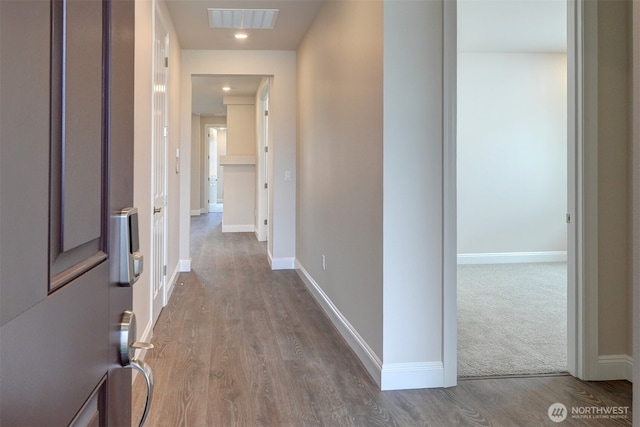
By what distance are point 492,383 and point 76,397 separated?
2.21m

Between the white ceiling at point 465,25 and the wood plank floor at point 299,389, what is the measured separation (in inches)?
99.7

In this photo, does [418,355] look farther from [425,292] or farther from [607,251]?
[607,251]

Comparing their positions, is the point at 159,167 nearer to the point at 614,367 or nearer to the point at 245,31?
the point at 245,31

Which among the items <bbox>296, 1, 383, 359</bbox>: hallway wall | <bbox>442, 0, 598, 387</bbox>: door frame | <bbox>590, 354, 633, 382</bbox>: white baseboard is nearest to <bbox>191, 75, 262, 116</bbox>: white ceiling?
<bbox>296, 1, 383, 359</bbox>: hallway wall

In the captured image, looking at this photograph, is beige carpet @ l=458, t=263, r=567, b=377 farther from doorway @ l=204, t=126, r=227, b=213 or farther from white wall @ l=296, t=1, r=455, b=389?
doorway @ l=204, t=126, r=227, b=213

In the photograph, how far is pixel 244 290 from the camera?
430cm

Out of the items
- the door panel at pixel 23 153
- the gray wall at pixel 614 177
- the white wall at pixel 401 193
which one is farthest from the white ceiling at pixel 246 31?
the door panel at pixel 23 153

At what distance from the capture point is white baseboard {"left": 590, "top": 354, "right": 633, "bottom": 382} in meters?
2.34

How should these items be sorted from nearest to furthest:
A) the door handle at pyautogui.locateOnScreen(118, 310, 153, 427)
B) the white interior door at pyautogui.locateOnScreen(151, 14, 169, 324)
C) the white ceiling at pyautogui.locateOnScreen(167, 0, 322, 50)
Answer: the door handle at pyautogui.locateOnScreen(118, 310, 153, 427)
the white interior door at pyautogui.locateOnScreen(151, 14, 169, 324)
the white ceiling at pyautogui.locateOnScreen(167, 0, 322, 50)

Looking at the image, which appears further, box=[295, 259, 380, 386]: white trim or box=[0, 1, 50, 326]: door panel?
box=[295, 259, 380, 386]: white trim

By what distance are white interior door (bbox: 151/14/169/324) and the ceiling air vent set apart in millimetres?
558

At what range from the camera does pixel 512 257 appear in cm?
583

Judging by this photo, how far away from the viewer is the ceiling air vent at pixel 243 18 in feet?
12.6

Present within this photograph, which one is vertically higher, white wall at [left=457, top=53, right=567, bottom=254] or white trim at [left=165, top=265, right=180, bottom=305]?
white wall at [left=457, top=53, right=567, bottom=254]
